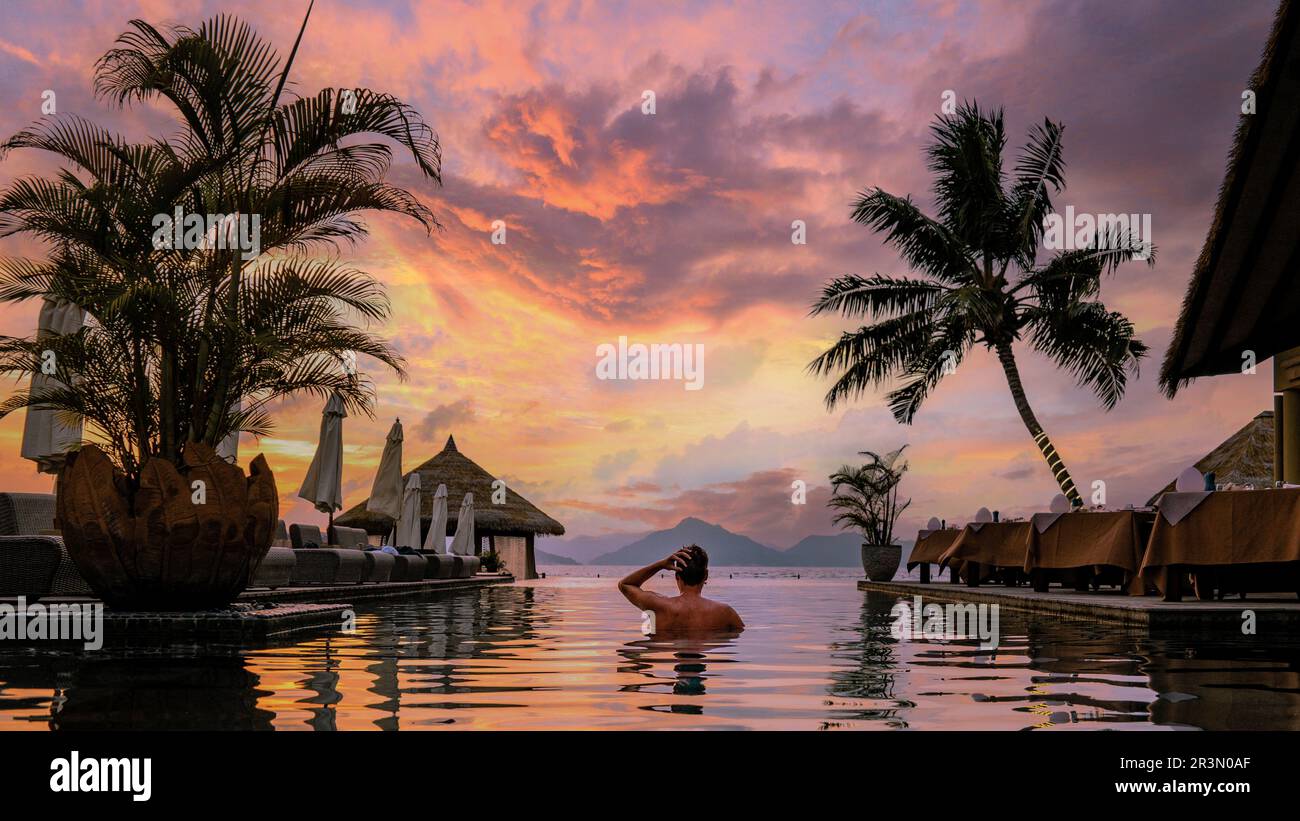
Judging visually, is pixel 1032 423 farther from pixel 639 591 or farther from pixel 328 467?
pixel 639 591

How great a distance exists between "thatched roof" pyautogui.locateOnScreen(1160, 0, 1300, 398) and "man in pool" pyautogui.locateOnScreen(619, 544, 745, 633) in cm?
826

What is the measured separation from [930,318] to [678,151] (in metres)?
8.49

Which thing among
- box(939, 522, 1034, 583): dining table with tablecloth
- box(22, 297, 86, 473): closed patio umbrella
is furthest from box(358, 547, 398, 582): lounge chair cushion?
box(939, 522, 1034, 583): dining table with tablecloth

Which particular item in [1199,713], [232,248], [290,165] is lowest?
[1199,713]

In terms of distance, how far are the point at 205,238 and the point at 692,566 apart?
15.5 ft

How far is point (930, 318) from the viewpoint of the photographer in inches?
819

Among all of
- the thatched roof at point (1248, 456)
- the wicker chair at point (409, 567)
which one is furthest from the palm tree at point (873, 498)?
the wicker chair at point (409, 567)

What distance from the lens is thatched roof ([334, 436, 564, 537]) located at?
3112cm

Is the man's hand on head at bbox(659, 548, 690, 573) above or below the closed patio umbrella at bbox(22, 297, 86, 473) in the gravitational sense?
below

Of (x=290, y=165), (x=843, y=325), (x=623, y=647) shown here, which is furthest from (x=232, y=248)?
(x=843, y=325)

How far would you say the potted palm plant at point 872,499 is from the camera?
2530 cm

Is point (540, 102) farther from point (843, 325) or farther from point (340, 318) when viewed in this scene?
point (843, 325)

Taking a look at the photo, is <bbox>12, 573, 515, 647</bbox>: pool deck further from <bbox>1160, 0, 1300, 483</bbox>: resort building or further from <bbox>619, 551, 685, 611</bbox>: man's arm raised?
<bbox>1160, 0, 1300, 483</bbox>: resort building

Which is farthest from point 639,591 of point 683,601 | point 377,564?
point 377,564
